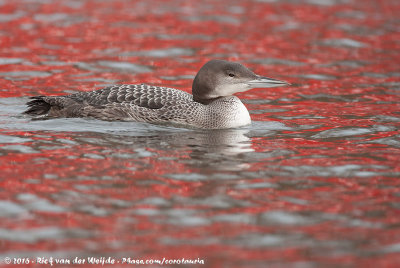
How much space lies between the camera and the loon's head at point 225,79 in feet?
27.2

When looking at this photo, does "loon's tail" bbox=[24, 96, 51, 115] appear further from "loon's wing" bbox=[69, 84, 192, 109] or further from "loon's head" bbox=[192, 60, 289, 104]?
"loon's head" bbox=[192, 60, 289, 104]

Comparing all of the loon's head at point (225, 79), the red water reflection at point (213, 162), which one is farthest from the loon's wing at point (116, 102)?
the red water reflection at point (213, 162)

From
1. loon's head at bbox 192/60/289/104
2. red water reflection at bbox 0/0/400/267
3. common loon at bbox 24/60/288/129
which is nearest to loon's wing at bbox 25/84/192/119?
common loon at bbox 24/60/288/129

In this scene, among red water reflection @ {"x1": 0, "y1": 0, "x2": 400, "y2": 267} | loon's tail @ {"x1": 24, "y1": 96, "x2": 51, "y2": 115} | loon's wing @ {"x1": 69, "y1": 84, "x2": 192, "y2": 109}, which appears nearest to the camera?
red water reflection @ {"x1": 0, "y1": 0, "x2": 400, "y2": 267}

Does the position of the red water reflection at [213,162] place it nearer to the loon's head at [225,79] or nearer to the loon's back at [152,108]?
the loon's back at [152,108]

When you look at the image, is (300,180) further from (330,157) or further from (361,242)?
(361,242)

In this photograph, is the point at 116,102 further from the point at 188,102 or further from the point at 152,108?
the point at 188,102

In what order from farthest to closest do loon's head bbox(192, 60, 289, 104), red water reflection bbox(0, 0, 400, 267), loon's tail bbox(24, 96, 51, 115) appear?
loon's tail bbox(24, 96, 51, 115) < loon's head bbox(192, 60, 289, 104) < red water reflection bbox(0, 0, 400, 267)

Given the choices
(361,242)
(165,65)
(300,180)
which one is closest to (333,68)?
(165,65)

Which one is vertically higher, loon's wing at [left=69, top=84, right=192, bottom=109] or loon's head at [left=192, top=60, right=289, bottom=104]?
loon's head at [left=192, top=60, right=289, bottom=104]

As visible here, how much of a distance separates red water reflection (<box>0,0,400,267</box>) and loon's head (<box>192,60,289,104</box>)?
1.88 ft

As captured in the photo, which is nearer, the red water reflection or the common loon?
the red water reflection

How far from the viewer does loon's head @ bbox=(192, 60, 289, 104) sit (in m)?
8.29

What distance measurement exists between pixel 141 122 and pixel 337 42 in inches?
245
